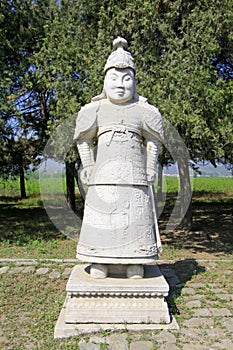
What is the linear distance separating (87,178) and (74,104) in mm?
3120

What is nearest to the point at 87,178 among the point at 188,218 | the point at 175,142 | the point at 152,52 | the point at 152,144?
the point at 152,144

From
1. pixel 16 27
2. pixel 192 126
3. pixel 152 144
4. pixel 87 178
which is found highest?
pixel 16 27

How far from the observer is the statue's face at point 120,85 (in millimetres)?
3926

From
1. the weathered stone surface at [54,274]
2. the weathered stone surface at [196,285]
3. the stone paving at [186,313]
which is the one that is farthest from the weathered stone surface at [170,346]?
the weathered stone surface at [54,274]

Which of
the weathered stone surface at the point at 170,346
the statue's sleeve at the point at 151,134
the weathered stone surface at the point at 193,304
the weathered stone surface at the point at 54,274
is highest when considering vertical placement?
the statue's sleeve at the point at 151,134

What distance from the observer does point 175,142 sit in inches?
259

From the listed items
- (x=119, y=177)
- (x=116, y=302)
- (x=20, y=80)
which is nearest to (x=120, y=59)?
(x=119, y=177)

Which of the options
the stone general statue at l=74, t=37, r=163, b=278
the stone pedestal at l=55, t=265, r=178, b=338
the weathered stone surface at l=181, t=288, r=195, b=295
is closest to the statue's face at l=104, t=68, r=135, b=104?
the stone general statue at l=74, t=37, r=163, b=278

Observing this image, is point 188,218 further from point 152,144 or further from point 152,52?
point 152,144

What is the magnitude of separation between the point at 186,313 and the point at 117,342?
115cm

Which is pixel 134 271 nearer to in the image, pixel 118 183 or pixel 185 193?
pixel 118 183

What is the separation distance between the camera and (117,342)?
3346 mm

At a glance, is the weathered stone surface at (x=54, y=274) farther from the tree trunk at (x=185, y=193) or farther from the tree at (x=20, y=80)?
the tree trunk at (x=185, y=193)

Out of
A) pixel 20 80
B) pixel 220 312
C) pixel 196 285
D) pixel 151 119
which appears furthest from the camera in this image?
pixel 20 80
